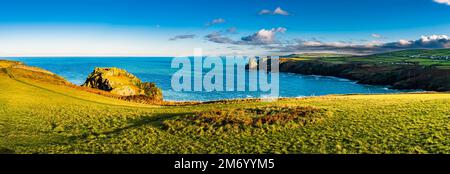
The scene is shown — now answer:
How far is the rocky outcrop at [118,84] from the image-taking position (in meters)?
75.2

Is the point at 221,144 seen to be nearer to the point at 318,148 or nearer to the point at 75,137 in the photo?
the point at 318,148

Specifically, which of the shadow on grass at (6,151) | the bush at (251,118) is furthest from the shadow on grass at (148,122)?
the shadow on grass at (6,151)

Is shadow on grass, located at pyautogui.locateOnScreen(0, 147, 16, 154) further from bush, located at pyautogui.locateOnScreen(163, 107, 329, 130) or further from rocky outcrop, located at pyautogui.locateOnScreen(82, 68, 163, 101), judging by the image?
rocky outcrop, located at pyautogui.locateOnScreen(82, 68, 163, 101)

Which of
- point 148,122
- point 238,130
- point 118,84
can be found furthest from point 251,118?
point 118,84

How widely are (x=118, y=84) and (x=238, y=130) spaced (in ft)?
182

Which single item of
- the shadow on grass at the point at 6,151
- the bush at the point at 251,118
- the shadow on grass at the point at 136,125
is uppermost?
the bush at the point at 251,118

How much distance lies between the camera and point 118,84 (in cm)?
7644

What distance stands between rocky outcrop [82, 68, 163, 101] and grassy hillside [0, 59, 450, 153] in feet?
118

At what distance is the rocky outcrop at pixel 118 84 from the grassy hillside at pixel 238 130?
118 ft

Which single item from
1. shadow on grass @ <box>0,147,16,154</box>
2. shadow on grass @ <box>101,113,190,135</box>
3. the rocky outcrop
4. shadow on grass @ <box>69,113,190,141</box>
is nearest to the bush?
shadow on grass @ <box>101,113,190,135</box>

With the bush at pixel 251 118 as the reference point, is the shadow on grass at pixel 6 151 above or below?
below

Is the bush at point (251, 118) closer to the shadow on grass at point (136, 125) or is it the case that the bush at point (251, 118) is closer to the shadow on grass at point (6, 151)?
the shadow on grass at point (136, 125)

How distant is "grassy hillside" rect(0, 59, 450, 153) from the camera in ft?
71.9
